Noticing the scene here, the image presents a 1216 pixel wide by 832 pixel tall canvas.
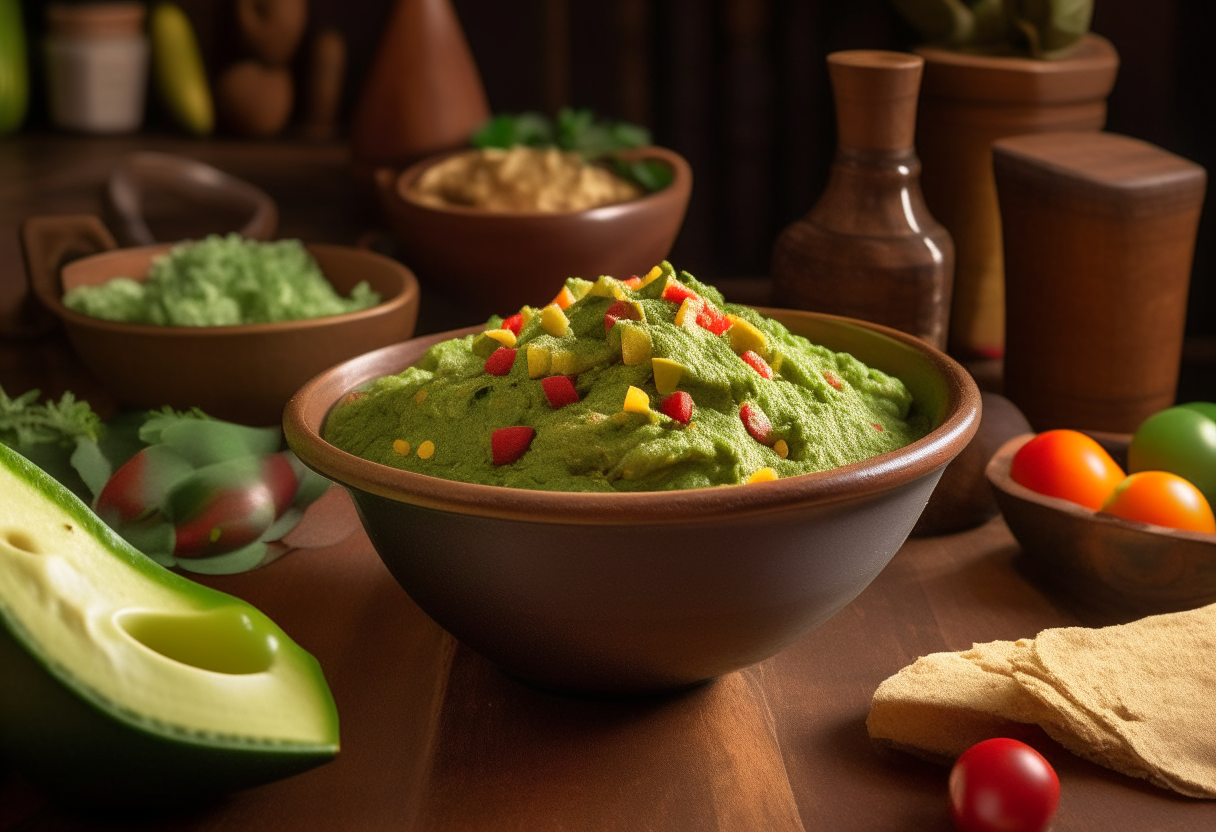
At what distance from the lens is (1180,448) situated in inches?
44.2

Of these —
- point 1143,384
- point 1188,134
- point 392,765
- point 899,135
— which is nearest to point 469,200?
point 899,135

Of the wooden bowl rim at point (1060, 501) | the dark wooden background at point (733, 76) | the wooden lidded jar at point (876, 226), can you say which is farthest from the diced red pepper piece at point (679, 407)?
the dark wooden background at point (733, 76)

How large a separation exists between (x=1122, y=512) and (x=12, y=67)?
209 cm

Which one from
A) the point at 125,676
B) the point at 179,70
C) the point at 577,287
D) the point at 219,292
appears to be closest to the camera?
the point at 125,676

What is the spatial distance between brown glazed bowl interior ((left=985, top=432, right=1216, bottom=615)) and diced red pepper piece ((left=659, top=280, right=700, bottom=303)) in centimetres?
35

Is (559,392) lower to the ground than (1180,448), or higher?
higher

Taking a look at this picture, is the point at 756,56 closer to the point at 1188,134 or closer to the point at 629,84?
the point at 629,84

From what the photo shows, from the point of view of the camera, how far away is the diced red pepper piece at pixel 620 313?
898mm

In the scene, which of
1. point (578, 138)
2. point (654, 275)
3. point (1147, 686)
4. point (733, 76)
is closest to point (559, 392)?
point (654, 275)

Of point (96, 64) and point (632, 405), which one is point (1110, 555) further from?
point (96, 64)

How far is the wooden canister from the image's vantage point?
131 centimetres

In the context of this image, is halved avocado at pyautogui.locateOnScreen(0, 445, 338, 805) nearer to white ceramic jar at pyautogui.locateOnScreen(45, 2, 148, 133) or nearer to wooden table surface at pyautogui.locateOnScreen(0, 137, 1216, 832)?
wooden table surface at pyautogui.locateOnScreen(0, 137, 1216, 832)

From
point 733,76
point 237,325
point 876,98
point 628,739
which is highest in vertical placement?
point 876,98

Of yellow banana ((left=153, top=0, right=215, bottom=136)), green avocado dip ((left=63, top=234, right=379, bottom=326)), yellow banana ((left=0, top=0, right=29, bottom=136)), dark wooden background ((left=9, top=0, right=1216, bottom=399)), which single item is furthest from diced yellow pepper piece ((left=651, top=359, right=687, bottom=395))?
yellow banana ((left=0, top=0, right=29, bottom=136))
